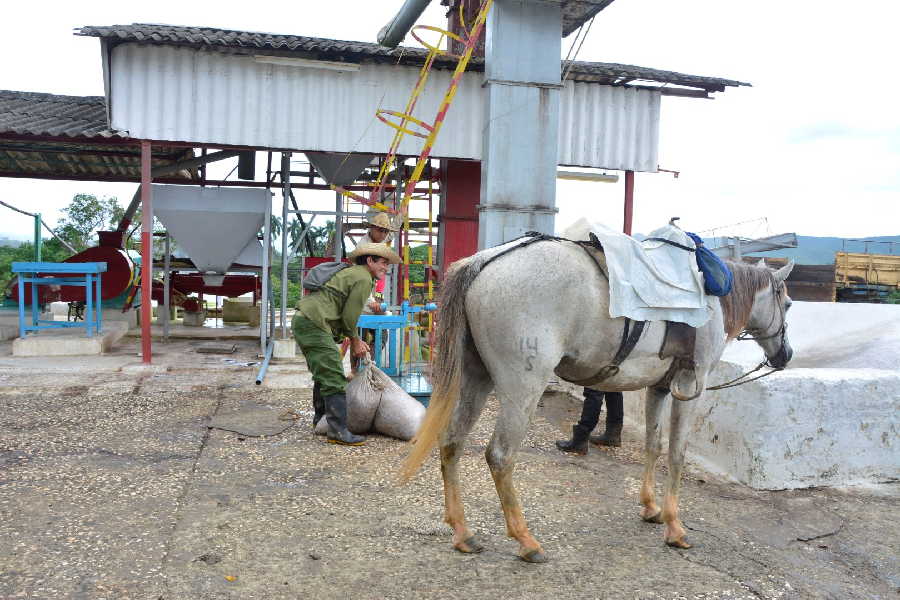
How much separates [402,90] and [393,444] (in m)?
5.83

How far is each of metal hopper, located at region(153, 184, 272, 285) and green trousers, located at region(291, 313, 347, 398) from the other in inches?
207

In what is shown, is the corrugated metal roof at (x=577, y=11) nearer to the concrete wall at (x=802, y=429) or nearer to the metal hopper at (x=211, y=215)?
A: the concrete wall at (x=802, y=429)

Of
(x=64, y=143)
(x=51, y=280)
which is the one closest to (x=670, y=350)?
(x=51, y=280)

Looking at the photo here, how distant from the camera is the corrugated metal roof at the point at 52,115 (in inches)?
341

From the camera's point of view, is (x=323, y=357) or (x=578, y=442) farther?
(x=578, y=442)

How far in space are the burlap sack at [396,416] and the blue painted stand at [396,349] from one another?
0.58m

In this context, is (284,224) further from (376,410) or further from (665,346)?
(665,346)

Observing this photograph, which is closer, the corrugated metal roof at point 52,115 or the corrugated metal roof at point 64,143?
the corrugated metal roof at point 52,115

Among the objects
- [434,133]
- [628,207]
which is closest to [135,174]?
[434,133]

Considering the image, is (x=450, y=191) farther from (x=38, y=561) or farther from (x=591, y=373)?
(x=38, y=561)

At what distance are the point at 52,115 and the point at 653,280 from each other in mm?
9640

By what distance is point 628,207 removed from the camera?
1058cm

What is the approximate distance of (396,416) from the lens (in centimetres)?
543

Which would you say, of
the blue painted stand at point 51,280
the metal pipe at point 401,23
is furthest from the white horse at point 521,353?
the blue painted stand at point 51,280
